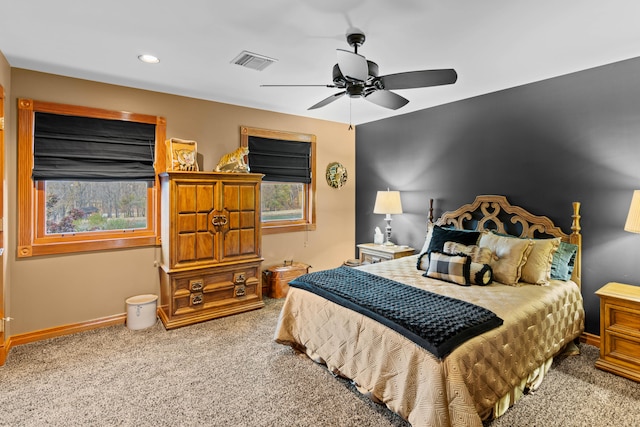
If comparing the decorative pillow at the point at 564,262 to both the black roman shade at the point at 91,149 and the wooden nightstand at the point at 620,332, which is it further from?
the black roman shade at the point at 91,149

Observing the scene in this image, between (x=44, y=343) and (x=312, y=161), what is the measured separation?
3.69 meters

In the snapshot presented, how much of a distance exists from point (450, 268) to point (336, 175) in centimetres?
272

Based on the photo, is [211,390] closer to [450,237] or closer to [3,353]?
[3,353]

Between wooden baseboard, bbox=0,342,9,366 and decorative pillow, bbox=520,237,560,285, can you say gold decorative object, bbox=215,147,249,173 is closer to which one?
wooden baseboard, bbox=0,342,9,366

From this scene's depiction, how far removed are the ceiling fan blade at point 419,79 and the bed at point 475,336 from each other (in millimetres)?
1546

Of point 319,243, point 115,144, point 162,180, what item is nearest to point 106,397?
point 162,180

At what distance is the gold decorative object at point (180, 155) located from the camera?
144 inches

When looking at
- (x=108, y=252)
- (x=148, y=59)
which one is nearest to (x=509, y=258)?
(x=148, y=59)

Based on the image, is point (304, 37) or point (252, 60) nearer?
point (304, 37)

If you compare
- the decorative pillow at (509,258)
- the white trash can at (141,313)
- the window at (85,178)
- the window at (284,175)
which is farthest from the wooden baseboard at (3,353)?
the decorative pillow at (509,258)

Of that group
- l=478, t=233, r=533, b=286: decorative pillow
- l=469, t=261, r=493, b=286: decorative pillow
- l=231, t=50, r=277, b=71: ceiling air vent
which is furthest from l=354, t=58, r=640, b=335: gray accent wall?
l=231, t=50, r=277, b=71: ceiling air vent

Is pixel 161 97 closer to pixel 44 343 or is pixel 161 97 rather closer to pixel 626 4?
pixel 44 343

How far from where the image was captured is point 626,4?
2.06m

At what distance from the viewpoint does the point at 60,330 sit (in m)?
3.33
